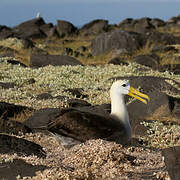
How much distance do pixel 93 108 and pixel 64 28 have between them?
117 ft

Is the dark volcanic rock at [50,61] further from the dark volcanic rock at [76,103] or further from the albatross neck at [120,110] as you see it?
the albatross neck at [120,110]

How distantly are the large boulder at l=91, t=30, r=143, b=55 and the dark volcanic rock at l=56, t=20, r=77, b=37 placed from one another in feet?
59.3

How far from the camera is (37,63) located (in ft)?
65.6

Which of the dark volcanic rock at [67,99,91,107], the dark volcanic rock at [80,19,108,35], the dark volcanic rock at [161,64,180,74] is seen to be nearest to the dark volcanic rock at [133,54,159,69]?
the dark volcanic rock at [161,64,180,74]

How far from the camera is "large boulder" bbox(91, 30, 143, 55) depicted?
25.4 m

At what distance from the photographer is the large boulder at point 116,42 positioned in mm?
25359

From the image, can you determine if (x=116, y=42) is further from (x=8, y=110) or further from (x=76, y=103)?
(x=8, y=110)

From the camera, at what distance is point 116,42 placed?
2558cm

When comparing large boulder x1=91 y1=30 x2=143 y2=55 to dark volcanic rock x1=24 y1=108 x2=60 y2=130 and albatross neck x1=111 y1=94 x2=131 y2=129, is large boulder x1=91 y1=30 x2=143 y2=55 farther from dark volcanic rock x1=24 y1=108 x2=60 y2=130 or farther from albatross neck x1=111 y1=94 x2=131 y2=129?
albatross neck x1=111 y1=94 x2=131 y2=129

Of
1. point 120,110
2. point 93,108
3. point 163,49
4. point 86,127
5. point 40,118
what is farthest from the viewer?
point 163,49

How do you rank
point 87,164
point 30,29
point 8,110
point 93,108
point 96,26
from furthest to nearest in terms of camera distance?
point 96,26
point 30,29
point 8,110
point 93,108
point 87,164

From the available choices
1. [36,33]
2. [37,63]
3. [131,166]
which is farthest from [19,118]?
[36,33]

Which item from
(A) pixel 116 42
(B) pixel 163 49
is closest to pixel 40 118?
(B) pixel 163 49

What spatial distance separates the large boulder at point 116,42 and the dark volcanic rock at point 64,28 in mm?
18074
